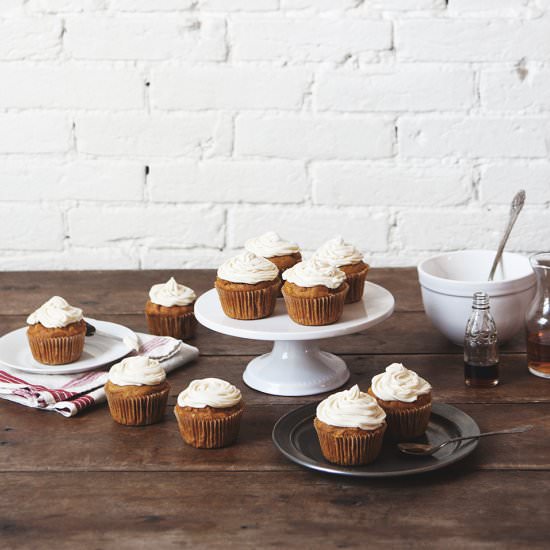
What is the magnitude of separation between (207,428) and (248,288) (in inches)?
10.5

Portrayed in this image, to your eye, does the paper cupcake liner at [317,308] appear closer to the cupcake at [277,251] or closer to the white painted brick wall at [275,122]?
the cupcake at [277,251]

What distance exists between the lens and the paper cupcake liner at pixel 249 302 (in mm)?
1413

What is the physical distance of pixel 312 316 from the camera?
1.38m

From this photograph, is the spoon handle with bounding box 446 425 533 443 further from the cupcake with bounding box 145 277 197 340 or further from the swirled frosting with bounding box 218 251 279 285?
the cupcake with bounding box 145 277 197 340

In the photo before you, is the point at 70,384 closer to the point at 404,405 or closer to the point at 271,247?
the point at 271,247

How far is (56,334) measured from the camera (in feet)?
4.85

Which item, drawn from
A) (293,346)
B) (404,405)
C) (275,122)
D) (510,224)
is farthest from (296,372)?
(275,122)

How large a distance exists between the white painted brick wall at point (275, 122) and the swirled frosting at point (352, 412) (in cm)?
124

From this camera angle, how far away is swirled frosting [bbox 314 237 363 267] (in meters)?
1.52

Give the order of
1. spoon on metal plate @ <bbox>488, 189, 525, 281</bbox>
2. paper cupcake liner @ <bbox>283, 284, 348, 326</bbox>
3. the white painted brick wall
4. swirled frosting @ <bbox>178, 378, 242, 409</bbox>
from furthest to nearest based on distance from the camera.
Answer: the white painted brick wall → spoon on metal plate @ <bbox>488, 189, 525, 281</bbox> → paper cupcake liner @ <bbox>283, 284, 348, 326</bbox> → swirled frosting @ <bbox>178, 378, 242, 409</bbox>

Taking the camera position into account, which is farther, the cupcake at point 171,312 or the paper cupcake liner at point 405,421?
the cupcake at point 171,312

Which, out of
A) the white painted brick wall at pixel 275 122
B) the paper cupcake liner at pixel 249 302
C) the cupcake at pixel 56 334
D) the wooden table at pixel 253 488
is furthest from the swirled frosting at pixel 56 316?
the white painted brick wall at pixel 275 122

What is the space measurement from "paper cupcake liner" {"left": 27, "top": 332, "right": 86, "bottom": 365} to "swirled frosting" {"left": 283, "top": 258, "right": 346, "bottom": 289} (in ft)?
1.19

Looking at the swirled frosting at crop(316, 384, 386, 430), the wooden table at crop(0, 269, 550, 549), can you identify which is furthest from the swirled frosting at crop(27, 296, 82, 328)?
the swirled frosting at crop(316, 384, 386, 430)
